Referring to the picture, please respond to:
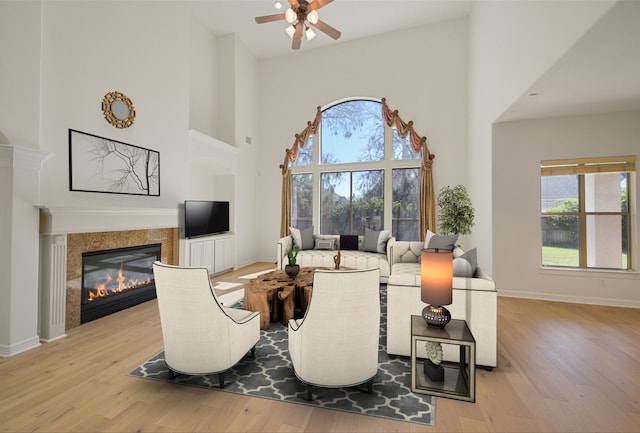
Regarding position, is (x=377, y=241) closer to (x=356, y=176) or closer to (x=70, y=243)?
(x=356, y=176)

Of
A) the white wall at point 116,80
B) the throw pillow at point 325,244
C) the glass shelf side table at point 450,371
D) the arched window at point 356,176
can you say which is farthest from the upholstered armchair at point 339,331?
the arched window at point 356,176

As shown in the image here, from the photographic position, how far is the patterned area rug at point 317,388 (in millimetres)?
1921

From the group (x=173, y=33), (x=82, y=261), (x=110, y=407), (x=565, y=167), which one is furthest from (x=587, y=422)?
(x=173, y=33)

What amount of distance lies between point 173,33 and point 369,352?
539cm

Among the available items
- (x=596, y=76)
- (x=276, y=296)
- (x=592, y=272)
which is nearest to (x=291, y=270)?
(x=276, y=296)

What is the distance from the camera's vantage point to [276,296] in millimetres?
3447

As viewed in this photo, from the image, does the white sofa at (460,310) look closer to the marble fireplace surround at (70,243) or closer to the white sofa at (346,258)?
the white sofa at (346,258)

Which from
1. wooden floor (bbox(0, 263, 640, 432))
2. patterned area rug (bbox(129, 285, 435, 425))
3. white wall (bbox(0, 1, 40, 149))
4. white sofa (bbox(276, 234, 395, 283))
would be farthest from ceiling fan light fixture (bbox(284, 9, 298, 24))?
wooden floor (bbox(0, 263, 640, 432))

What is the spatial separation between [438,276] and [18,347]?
3736mm

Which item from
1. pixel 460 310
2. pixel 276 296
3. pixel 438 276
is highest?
pixel 438 276

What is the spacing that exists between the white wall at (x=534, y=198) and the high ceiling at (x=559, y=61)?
0.24 meters

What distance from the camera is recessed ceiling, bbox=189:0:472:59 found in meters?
5.72

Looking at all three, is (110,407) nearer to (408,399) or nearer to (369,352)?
(369,352)

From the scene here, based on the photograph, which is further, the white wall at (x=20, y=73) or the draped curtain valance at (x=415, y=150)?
the draped curtain valance at (x=415, y=150)
